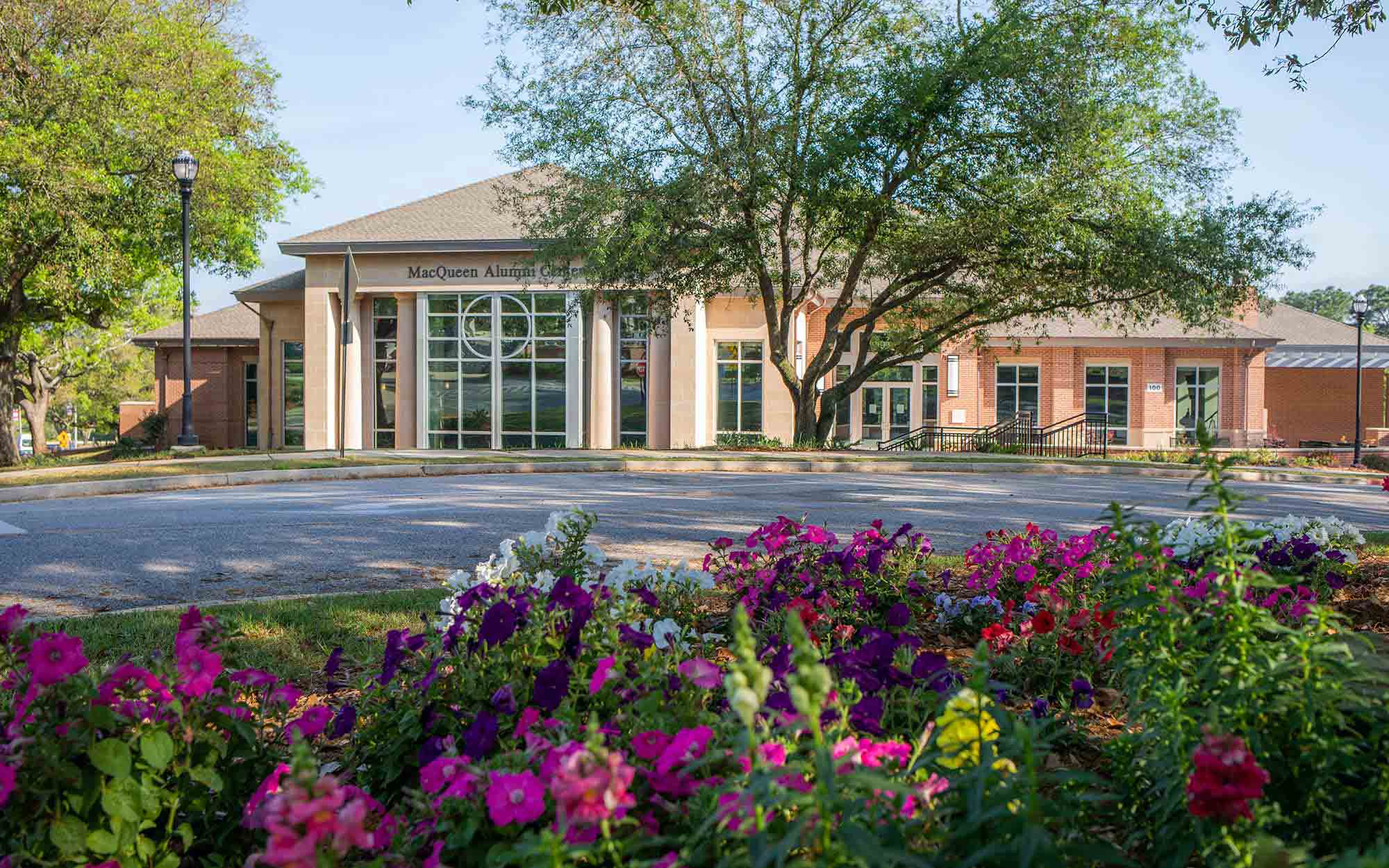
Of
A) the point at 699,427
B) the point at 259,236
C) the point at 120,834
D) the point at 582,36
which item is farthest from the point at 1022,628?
the point at 259,236

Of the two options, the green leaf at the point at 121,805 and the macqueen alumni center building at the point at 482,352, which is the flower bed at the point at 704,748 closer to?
the green leaf at the point at 121,805

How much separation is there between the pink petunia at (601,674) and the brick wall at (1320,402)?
4671 centimetres

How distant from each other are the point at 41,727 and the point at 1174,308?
2281 cm

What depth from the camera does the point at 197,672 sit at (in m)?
2.42

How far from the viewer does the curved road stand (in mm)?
6555

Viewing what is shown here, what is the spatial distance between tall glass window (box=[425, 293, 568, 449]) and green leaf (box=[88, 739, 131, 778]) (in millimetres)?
26467

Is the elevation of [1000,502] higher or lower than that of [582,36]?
lower

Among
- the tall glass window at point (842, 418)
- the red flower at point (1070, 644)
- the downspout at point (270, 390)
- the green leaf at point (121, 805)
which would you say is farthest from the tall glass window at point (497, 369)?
the green leaf at point (121, 805)

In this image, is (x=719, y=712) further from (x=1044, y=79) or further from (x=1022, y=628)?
(x=1044, y=79)

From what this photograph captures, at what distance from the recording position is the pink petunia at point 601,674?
2357 millimetres

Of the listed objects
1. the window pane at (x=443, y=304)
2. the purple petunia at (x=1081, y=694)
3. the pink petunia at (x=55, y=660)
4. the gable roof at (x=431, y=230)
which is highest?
the gable roof at (x=431, y=230)

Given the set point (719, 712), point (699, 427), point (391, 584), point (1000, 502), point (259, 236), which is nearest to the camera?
point (719, 712)

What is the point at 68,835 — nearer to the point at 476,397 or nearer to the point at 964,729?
the point at 964,729

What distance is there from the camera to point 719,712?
2666 mm
